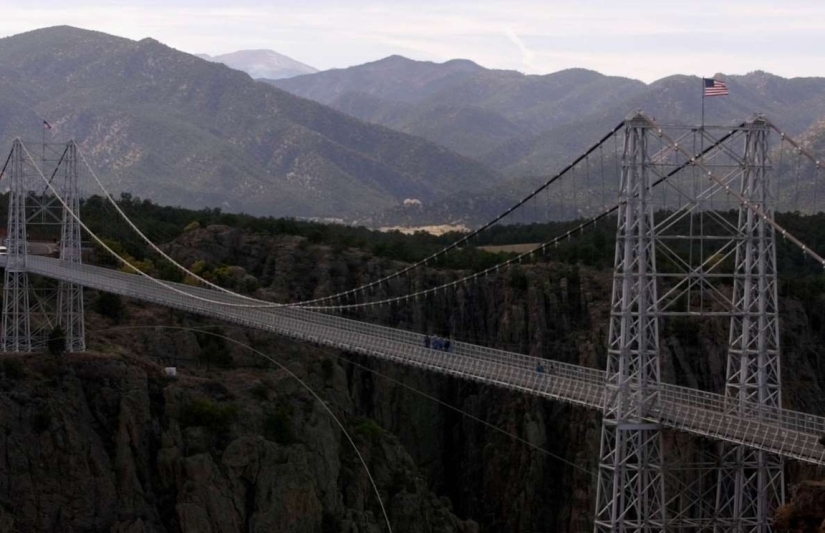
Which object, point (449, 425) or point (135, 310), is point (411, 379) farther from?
point (135, 310)

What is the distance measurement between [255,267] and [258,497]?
3247cm

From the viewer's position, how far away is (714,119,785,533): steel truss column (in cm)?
4997

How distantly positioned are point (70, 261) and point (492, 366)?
17979mm

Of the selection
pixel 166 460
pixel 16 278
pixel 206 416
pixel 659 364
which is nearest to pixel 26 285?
pixel 16 278

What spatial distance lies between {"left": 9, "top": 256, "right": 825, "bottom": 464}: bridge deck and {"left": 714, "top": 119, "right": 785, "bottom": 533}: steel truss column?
3.22 ft

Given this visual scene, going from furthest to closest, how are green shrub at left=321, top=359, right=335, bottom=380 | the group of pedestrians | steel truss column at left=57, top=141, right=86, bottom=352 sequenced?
green shrub at left=321, top=359, right=335, bottom=380
the group of pedestrians
steel truss column at left=57, top=141, right=86, bottom=352

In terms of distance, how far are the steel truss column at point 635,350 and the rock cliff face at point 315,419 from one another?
9.29 metres

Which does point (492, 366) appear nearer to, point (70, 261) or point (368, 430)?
point (368, 430)

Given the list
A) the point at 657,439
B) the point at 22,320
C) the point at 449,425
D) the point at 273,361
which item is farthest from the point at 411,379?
the point at 657,439

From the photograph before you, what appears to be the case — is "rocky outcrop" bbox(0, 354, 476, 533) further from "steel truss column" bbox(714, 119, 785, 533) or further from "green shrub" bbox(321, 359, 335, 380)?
"steel truss column" bbox(714, 119, 785, 533)

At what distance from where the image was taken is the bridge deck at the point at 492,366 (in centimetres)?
4800

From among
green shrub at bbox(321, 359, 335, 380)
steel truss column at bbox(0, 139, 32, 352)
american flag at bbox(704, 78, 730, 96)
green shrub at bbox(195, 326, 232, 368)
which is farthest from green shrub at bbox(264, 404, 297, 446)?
american flag at bbox(704, 78, 730, 96)

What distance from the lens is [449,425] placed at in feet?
251

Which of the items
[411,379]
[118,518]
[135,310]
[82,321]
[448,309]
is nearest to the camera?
[118,518]
